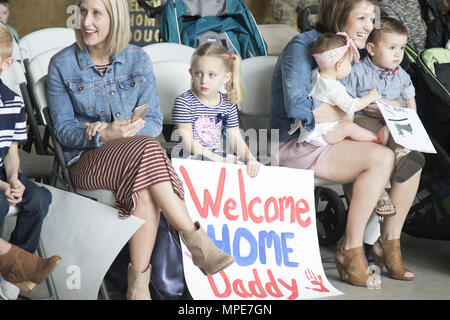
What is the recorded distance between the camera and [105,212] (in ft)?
6.98

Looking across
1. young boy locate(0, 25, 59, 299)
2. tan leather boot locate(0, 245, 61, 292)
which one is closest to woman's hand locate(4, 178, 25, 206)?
young boy locate(0, 25, 59, 299)

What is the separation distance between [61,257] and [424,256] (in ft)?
5.97

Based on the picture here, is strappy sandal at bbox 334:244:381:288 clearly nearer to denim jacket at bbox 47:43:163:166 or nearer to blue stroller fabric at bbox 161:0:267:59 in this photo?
denim jacket at bbox 47:43:163:166

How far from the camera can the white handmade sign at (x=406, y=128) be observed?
2.58m

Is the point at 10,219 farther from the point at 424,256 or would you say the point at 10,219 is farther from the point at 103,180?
the point at 424,256

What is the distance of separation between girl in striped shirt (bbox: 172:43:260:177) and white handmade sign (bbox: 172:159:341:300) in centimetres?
8

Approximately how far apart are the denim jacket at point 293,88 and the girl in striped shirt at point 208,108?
216mm

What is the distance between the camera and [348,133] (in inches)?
104

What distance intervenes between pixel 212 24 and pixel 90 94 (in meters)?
1.67

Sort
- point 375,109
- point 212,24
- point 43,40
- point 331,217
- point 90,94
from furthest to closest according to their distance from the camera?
point 212,24 < point 43,40 < point 331,217 < point 375,109 < point 90,94

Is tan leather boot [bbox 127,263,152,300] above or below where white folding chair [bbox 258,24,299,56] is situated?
below

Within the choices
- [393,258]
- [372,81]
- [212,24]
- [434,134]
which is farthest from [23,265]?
[212,24]

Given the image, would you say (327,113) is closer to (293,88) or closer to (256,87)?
(293,88)

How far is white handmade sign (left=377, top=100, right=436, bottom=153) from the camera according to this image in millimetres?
2578
